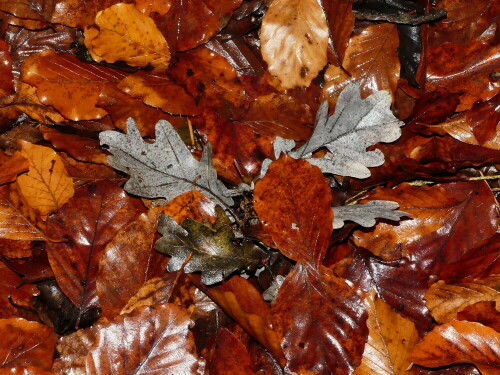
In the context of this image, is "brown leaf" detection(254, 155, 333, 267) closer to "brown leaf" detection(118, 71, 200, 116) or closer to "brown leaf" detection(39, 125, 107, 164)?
"brown leaf" detection(118, 71, 200, 116)

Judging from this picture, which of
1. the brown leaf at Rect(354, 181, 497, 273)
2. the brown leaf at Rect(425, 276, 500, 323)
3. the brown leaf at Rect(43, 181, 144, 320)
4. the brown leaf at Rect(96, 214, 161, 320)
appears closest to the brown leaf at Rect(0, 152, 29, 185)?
the brown leaf at Rect(43, 181, 144, 320)

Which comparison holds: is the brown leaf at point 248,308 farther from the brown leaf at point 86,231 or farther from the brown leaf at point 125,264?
the brown leaf at point 86,231

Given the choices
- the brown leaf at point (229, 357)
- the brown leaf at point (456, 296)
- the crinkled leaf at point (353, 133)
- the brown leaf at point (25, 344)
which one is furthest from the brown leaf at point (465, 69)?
the brown leaf at point (25, 344)

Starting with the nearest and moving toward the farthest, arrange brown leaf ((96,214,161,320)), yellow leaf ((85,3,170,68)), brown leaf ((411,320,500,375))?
brown leaf ((411,320,500,375)), brown leaf ((96,214,161,320)), yellow leaf ((85,3,170,68))

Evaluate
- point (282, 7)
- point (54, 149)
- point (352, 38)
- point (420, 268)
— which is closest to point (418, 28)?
point (352, 38)

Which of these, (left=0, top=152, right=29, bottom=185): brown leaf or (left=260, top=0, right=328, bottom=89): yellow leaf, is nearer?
(left=0, top=152, right=29, bottom=185): brown leaf

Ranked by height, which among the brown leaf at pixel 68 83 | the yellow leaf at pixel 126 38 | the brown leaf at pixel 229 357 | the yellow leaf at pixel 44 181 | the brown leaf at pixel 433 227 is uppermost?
the yellow leaf at pixel 126 38
